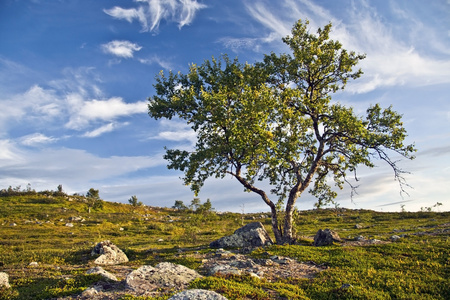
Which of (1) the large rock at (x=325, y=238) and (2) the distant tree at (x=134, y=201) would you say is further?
(2) the distant tree at (x=134, y=201)

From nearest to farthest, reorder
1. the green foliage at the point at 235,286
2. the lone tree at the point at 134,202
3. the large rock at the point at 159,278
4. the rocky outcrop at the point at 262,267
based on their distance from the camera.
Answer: the green foliage at the point at 235,286 < the large rock at the point at 159,278 < the rocky outcrop at the point at 262,267 < the lone tree at the point at 134,202

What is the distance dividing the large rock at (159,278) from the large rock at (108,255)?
9814 millimetres

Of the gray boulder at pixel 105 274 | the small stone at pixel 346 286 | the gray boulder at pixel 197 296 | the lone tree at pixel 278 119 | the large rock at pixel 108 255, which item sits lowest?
the large rock at pixel 108 255

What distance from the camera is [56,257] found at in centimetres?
2455

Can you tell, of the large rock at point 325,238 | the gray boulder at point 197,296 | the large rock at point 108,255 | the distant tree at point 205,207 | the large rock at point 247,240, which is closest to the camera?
the gray boulder at point 197,296

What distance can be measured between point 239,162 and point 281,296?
1536 centimetres

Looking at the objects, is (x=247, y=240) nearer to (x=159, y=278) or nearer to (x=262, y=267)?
(x=262, y=267)

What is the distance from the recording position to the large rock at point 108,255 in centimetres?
2222

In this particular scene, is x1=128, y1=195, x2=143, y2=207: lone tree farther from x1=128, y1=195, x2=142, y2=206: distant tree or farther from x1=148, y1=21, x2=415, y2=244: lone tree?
x1=148, y1=21, x2=415, y2=244: lone tree

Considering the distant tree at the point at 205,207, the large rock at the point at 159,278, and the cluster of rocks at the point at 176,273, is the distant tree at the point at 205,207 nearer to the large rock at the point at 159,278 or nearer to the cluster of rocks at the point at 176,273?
the cluster of rocks at the point at 176,273

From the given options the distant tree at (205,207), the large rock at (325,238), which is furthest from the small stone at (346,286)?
the distant tree at (205,207)

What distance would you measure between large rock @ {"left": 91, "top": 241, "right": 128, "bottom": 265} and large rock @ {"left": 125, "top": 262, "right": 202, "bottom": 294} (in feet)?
32.2

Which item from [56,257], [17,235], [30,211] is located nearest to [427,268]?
[56,257]

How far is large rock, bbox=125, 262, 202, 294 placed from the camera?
12.6 metres
